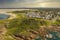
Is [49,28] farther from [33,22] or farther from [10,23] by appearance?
[10,23]

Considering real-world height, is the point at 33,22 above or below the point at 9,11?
below

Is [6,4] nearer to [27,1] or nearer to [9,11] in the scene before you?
[9,11]

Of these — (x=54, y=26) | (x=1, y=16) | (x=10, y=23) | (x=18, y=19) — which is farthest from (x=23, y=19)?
(x=54, y=26)

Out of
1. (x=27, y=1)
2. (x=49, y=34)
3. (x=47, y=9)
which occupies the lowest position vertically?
(x=49, y=34)

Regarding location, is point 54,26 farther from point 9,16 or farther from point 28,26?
point 9,16

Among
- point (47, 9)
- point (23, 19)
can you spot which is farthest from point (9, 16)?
point (47, 9)

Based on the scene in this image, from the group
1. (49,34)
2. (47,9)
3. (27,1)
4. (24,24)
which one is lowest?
(49,34)

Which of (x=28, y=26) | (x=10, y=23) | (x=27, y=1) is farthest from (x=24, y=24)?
(x=27, y=1)

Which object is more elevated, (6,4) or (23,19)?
(6,4)
